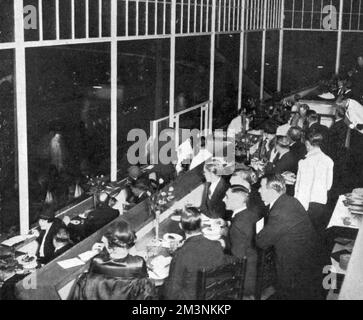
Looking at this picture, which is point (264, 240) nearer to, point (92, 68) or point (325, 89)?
point (325, 89)

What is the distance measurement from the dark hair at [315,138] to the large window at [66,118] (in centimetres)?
307

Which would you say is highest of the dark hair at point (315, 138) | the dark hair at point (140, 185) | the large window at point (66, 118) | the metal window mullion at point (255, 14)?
the metal window mullion at point (255, 14)

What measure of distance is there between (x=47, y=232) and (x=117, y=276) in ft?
5.83

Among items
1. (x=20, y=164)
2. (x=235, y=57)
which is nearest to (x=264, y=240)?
(x=20, y=164)

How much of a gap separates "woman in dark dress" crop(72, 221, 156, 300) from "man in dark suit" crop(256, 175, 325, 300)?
124 centimetres

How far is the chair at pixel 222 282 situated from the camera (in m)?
3.62

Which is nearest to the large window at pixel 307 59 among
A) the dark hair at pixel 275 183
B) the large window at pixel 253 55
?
the large window at pixel 253 55

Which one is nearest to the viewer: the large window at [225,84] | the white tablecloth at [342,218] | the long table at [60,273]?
the long table at [60,273]

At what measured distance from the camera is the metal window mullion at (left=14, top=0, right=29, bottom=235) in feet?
19.5

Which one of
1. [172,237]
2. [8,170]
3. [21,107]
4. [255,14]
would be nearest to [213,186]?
[172,237]

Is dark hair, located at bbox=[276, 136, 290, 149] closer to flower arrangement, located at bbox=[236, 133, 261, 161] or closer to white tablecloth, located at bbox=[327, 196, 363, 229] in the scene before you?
flower arrangement, located at bbox=[236, 133, 261, 161]

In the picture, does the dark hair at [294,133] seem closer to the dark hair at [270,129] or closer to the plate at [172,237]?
the dark hair at [270,129]

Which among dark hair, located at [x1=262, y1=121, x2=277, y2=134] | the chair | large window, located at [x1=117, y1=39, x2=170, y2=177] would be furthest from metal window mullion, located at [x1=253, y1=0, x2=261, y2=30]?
the chair
